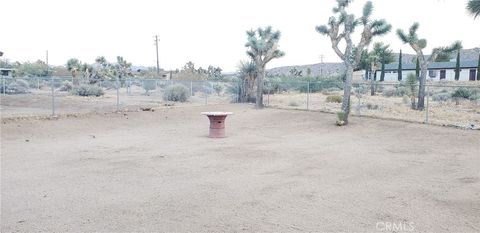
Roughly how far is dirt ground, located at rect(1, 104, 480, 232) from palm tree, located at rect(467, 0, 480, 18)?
10732 millimetres

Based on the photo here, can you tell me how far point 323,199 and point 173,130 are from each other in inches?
455

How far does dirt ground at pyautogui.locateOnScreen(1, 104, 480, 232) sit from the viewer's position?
6296mm

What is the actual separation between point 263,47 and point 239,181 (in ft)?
81.7

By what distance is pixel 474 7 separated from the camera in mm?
24203

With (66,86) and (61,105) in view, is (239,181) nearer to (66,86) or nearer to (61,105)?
(61,105)

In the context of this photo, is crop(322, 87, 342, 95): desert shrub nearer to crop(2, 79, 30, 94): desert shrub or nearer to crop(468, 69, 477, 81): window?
crop(468, 69, 477, 81): window

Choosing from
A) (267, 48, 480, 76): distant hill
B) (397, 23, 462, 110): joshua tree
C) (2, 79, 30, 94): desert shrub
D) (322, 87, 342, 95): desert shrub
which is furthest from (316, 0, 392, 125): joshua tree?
(267, 48, 480, 76): distant hill

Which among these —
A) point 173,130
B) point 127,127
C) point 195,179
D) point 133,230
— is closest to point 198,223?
point 133,230

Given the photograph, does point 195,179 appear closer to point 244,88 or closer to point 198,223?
point 198,223

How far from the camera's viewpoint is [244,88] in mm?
33781

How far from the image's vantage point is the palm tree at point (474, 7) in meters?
24.0

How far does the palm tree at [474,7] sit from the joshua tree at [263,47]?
12920 millimetres

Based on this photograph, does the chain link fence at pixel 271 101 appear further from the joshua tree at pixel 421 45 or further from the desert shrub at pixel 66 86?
the joshua tree at pixel 421 45

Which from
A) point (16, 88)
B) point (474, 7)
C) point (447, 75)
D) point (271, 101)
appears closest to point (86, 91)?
point (16, 88)
